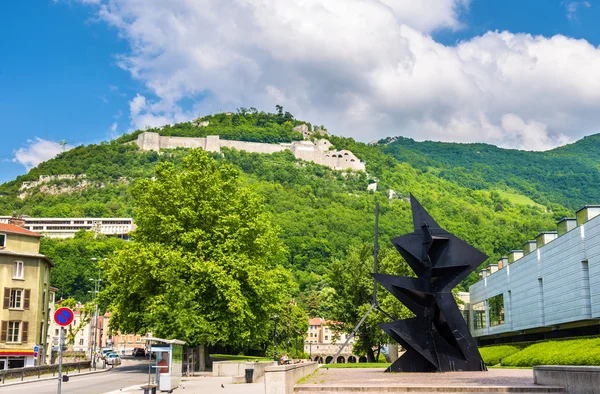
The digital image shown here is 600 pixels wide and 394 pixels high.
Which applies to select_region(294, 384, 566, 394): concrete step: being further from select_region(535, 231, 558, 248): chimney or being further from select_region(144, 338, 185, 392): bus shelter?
select_region(535, 231, 558, 248): chimney

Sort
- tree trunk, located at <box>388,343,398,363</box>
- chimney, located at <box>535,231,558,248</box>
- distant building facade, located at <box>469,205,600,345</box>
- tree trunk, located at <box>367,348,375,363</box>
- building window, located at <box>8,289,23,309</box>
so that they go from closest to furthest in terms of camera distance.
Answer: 1. distant building facade, located at <box>469,205,600,345</box>
2. chimney, located at <box>535,231,558,248</box>
3. building window, located at <box>8,289,23,309</box>
4. tree trunk, located at <box>388,343,398,363</box>
5. tree trunk, located at <box>367,348,375,363</box>

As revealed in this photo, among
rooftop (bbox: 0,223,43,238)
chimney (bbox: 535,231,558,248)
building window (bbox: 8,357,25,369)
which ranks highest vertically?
rooftop (bbox: 0,223,43,238)

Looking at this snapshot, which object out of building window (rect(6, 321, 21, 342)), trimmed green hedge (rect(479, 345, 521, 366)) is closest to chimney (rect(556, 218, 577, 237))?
trimmed green hedge (rect(479, 345, 521, 366))

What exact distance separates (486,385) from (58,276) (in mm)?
121350

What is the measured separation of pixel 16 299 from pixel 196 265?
17.1 m

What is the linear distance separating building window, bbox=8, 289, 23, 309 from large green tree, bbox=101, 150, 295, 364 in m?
10.1

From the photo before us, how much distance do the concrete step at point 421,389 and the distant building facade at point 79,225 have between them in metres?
175

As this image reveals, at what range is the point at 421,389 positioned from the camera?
16.8m

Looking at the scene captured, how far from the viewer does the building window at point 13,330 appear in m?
43.7

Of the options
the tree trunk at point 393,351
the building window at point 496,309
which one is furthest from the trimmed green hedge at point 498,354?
the tree trunk at point 393,351

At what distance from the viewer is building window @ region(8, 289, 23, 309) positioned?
145ft

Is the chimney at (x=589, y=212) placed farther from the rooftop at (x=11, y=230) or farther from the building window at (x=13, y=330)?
the building window at (x=13, y=330)

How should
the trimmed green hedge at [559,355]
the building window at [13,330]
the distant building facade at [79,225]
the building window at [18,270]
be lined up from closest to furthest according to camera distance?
the trimmed green hedge at [559,355], the building window at [13,330], the building window at [18,270], the distant building facade at [79,225]

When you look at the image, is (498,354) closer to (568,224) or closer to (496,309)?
(568,224)
